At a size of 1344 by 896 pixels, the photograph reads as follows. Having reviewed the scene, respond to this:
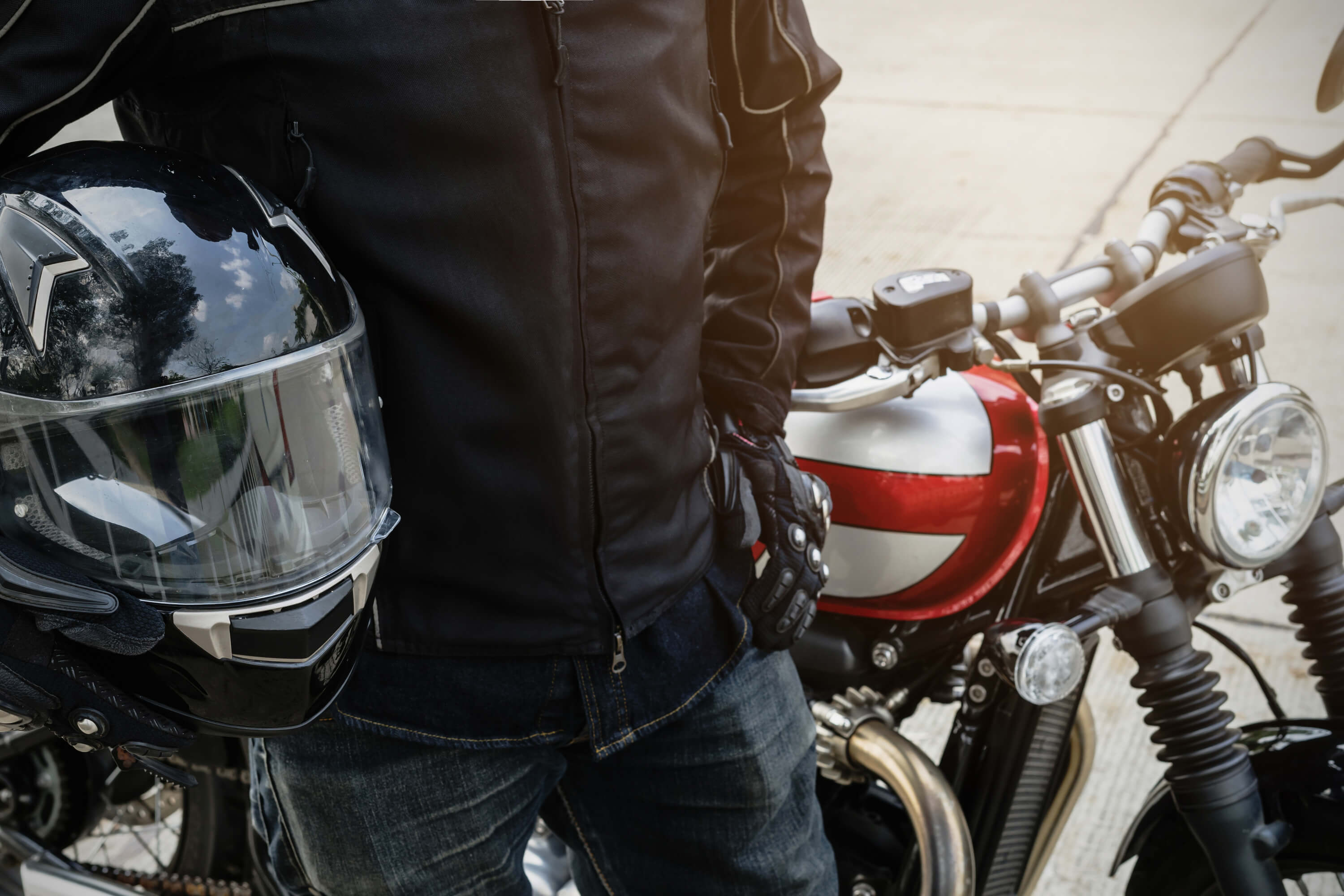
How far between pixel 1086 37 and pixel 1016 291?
595 cm

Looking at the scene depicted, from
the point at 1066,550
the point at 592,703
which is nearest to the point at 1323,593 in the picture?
the point at 1066,550

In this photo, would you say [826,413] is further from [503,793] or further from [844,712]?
[503,793]

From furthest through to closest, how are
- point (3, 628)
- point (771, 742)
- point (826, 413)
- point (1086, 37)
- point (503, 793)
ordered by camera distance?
point (1086, 37)
point (826, 413)
point (771, 742)
point (503, 793)
point (3, 628)

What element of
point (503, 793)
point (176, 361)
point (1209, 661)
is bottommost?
point (1209, 661)

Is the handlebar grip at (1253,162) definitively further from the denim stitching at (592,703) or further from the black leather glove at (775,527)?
the denim stitching at (592,703)

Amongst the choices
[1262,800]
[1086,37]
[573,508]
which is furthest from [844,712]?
[1086,37]

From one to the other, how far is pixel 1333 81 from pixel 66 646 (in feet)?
4.85

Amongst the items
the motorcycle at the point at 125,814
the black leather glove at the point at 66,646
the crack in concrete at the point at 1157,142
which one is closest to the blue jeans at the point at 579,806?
the black leather glove at the point at 66,646

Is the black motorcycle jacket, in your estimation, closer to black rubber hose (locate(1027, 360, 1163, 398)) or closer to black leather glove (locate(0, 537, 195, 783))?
black leather glove (locate(0, 537, 195, 783))

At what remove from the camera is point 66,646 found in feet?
3.05

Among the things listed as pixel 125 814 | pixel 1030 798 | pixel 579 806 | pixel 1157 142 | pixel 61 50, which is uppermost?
A: pixel 61 50

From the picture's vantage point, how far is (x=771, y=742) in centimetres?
130

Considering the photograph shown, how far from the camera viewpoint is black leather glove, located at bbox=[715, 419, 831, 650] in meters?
1.29

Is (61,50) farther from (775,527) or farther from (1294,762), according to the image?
(1294,762)
